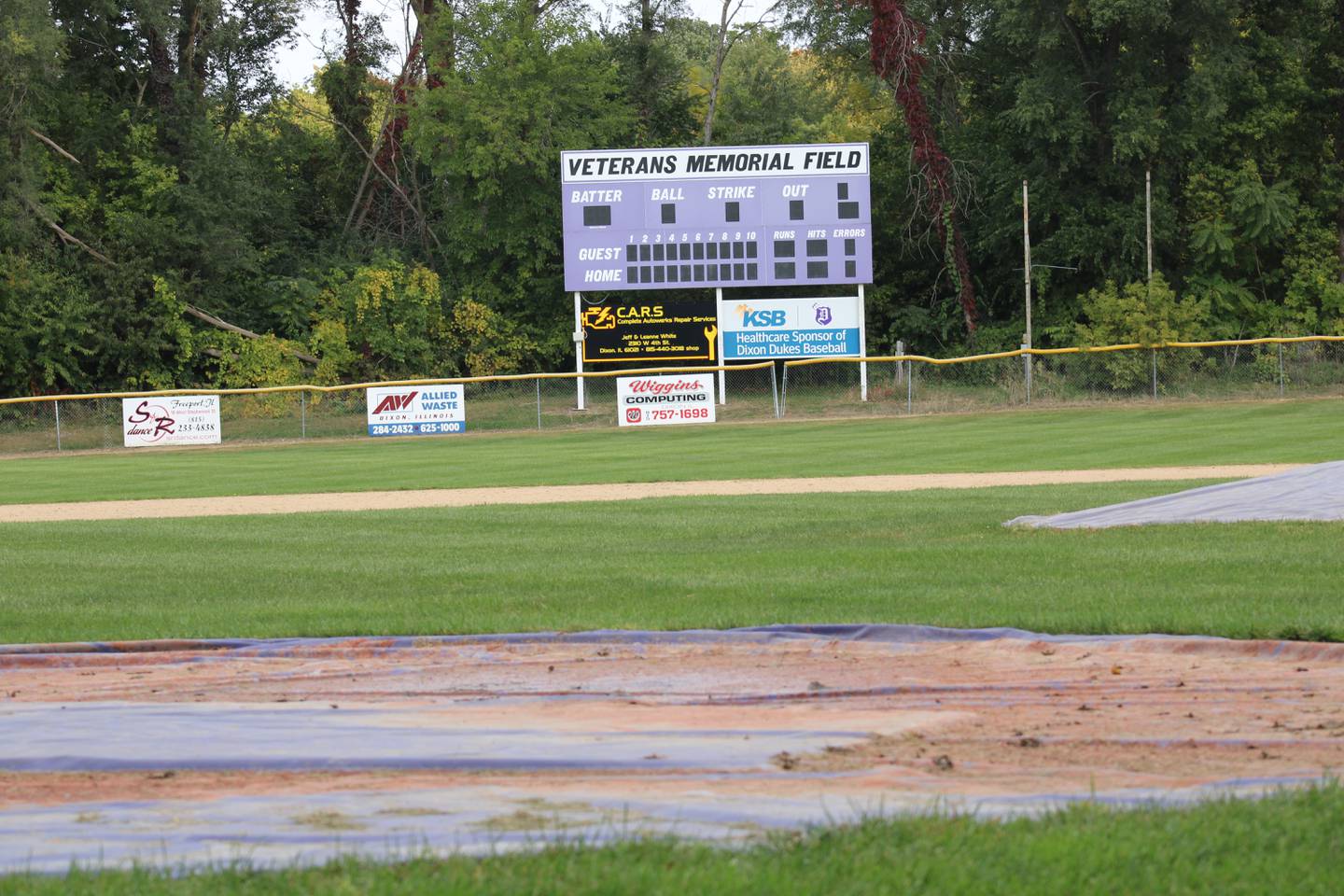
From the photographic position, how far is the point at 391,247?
5200cm

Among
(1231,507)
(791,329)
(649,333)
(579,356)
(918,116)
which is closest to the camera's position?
(1231,507)

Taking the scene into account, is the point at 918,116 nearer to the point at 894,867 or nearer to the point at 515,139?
the point at 515,139

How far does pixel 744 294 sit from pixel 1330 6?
2067 cm

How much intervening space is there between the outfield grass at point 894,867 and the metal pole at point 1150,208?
4075cm

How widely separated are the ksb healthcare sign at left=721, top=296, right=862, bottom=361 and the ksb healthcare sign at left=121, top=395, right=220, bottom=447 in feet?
44.8

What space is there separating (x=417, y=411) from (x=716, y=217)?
9530 mm

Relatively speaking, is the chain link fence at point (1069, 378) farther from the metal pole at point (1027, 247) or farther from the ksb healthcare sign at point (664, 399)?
the metal pole at point (1027, 247)

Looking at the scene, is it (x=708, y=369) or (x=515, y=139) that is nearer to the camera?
(x=708, y=369)

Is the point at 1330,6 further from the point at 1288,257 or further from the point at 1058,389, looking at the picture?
the point at 1058,389

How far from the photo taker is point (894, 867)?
3801mm

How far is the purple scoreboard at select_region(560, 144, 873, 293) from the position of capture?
39.0 meters

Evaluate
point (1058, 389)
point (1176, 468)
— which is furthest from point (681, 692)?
point (1058, 389)

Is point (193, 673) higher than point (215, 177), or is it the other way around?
point (215, 177)

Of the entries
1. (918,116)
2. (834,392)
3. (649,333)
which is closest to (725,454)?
(834,392)
